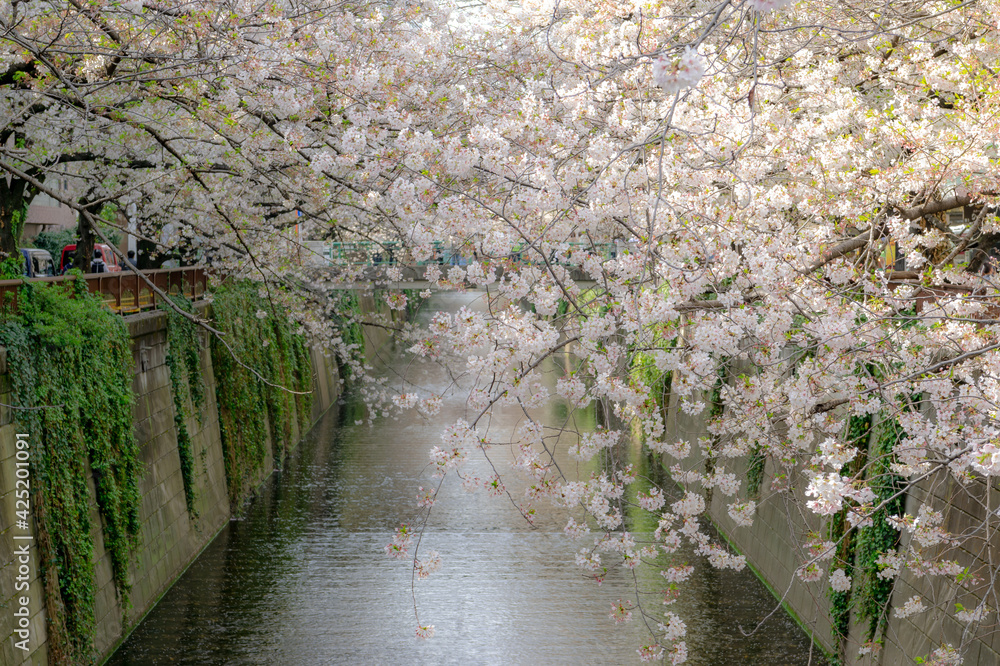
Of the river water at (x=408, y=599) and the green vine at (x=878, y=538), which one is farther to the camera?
the river water at (x=408, y=599)

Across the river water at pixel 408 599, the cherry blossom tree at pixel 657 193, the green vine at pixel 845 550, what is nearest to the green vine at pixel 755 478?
the river water at pixel 408 599

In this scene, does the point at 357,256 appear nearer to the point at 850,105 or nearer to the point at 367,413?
the point at 367,413

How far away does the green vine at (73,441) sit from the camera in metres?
7.63

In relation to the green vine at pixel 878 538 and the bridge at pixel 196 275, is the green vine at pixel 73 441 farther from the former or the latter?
the green vine at pixel 878 538

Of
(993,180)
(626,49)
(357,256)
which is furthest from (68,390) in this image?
(357,256)

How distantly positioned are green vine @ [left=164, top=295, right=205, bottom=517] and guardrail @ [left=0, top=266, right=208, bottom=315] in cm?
41

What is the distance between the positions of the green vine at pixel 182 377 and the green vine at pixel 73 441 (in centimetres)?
244

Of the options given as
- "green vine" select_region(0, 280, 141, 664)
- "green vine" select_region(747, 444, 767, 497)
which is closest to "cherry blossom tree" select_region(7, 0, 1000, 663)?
"green vine" select_region(0, 280, 141, 664)

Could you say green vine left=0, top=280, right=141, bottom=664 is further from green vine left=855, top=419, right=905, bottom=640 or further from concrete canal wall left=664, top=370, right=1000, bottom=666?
green vine left=855, top=419, right=905, bottom=640

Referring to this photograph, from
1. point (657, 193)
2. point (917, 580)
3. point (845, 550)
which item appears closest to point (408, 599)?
point (845, 550)

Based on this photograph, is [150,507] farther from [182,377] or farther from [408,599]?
[408,599]

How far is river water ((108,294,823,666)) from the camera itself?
9.41 metres

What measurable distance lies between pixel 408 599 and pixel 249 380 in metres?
5.89

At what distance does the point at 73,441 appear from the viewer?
26.9ft
